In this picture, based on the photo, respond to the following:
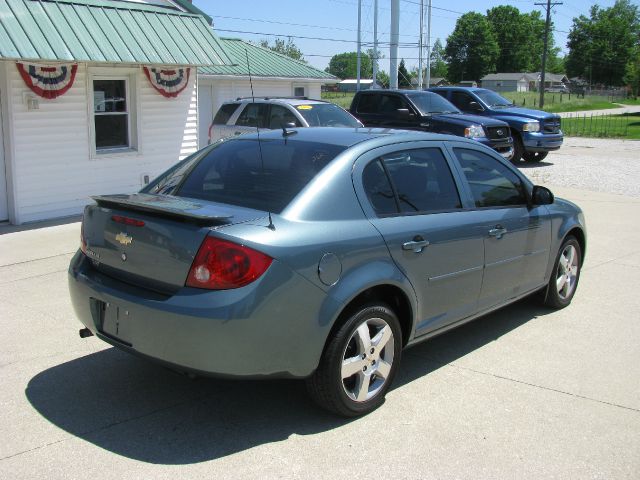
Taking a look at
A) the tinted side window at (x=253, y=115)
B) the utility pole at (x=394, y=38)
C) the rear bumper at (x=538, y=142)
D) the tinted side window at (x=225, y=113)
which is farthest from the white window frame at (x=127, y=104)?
the utility pole at (x=394, y=38)

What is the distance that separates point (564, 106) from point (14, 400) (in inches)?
2660

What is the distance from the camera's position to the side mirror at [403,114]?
52.0 feet

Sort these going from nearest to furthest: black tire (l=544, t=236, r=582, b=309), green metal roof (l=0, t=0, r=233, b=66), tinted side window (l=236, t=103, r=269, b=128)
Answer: black tire (l=544, t=236, r=582, b=309) → green metal roof (l=0, t=0, r=233, b=66) → tinted side window (l=236, t=103, r=269, b=128)

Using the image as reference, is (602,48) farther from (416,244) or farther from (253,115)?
(416,244)

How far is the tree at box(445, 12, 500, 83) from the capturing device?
126 meters

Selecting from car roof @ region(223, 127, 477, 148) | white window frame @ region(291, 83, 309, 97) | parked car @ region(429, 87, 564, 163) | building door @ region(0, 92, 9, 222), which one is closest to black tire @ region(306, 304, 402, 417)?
car roof @ region(223, 127, 477, 148)

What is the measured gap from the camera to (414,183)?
15.1 ft

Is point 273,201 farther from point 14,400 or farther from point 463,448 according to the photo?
point 14,400

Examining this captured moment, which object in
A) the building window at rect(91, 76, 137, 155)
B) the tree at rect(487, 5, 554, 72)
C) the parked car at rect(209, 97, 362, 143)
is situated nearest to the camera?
the building window at rect(91, 76, 137, 155)

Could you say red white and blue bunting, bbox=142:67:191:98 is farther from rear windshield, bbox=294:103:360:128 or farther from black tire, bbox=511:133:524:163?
black tire, bbox=511:133:524:163

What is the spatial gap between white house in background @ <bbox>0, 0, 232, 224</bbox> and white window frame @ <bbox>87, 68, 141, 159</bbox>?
0.02m

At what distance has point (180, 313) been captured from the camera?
11.5 ft

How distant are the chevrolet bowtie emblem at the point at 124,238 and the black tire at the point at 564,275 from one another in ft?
12.5

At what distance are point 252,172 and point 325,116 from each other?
925 cm
